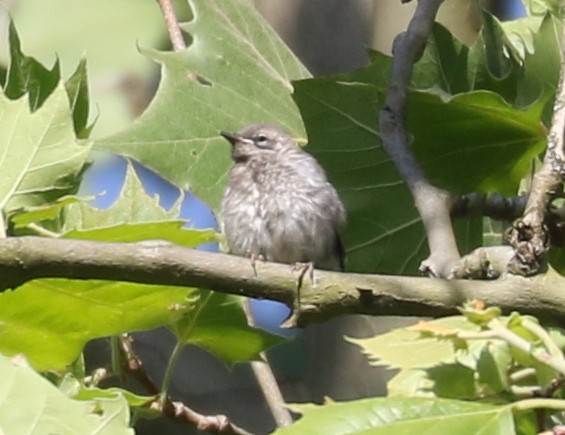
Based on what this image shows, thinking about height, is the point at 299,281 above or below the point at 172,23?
below

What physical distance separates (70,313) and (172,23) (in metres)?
0.89

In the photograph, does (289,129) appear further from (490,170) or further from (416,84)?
(490,170)

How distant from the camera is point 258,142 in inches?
131

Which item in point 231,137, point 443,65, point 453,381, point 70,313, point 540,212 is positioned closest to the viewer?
point 453,381

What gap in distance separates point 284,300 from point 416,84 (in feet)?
2.86

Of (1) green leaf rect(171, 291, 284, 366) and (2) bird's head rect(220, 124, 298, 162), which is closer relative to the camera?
(1) green leaf rect(171, 291, 284, 366)

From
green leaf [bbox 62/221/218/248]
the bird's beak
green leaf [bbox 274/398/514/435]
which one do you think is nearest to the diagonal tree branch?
green leaf [bbox 62/221/218/248]

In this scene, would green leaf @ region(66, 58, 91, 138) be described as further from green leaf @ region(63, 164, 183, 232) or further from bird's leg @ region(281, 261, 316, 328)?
bird's leg @ region(281, 261, 316, 328)

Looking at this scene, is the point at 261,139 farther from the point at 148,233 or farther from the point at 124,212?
the point at 148,233

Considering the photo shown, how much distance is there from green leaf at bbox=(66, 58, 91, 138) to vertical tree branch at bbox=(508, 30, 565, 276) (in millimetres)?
903

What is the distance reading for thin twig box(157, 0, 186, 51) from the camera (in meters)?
2.61

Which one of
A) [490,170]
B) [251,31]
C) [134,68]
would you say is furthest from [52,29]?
[490,170]

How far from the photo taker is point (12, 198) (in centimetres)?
191

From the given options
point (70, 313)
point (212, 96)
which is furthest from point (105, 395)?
point (212, 96)
